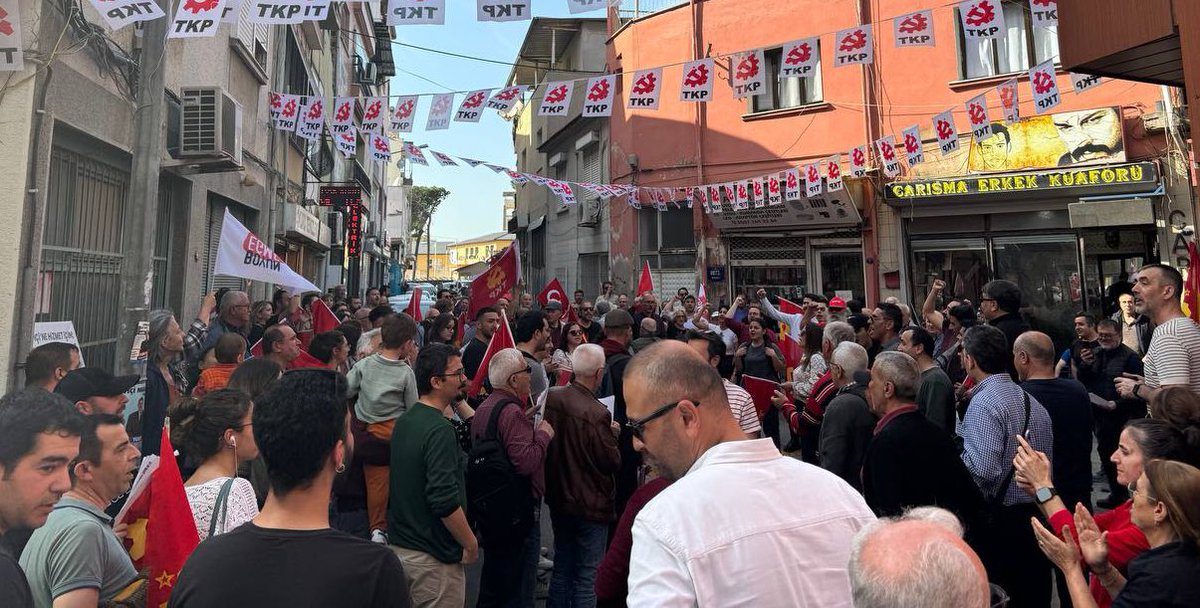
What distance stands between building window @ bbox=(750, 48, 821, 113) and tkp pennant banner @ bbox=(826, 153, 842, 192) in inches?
75.8

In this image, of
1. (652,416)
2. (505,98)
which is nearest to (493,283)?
(505,98)

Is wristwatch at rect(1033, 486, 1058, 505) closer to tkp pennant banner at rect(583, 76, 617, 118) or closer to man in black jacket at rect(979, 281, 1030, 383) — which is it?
man in black jacket at rect(979, 281, 1030, 383)

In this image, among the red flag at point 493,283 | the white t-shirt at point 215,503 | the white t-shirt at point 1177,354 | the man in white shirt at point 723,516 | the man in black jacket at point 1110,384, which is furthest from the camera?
the red flag at point 493,283

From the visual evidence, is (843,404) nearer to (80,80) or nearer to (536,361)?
(536,361)

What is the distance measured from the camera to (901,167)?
14141 millimetres

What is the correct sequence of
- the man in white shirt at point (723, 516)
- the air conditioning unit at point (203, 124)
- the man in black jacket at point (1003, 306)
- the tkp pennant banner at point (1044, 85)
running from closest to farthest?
the man in white shirt at point (723, 516)
the man in black jacket at point (1003, 306)
the air conditioning unit at point (203, 124)
the tkp pennant banner at point (1044, 85)

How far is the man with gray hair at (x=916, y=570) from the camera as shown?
3.85 ft

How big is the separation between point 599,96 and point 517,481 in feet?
23.0

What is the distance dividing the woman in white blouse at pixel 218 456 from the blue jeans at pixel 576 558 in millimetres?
1984

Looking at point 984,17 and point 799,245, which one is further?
point 799,245

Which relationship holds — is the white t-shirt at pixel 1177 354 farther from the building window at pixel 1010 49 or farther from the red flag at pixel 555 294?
the building window at pixel 1010 49

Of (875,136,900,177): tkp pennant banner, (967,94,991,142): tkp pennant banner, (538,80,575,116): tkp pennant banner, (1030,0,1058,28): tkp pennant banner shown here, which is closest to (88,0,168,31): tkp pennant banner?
(538,80,575,116): tkp pennant banner

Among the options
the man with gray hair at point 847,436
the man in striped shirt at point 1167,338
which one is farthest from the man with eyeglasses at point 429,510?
the man in striped shirt at point 1167,338

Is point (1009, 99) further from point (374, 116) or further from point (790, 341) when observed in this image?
point (374, 116)
